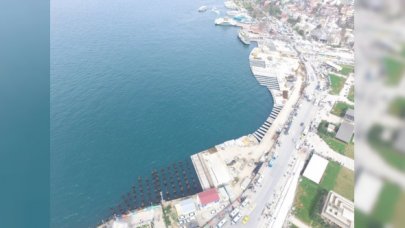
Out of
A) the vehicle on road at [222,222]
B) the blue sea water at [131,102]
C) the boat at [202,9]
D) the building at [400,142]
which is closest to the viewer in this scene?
the building at [400,142]

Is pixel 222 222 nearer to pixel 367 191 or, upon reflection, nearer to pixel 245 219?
pixel 245 219

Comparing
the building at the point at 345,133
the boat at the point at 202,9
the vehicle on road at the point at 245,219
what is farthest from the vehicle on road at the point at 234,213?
the boat at the point at 202,9

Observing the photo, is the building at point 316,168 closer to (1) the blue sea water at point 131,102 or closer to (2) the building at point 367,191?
(1) the blue sea water at point 131,102

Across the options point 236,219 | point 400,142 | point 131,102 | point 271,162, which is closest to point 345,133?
point 271,162

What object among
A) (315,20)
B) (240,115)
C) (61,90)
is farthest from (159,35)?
(315,20)

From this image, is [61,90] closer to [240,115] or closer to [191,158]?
[191,158]

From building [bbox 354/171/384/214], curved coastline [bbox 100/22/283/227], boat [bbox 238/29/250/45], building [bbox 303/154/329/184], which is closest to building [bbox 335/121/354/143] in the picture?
building [bbox 303/154/329/184]
